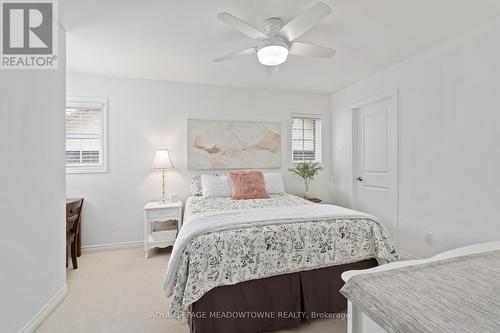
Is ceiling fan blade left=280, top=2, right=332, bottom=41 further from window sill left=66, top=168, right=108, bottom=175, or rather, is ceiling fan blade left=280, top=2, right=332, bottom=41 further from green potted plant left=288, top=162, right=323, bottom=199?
window sill left=66, top=168, right=108, bottom=175

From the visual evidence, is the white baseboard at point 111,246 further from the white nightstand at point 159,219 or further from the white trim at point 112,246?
the white nightstand at point 159,219

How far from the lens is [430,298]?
56cm

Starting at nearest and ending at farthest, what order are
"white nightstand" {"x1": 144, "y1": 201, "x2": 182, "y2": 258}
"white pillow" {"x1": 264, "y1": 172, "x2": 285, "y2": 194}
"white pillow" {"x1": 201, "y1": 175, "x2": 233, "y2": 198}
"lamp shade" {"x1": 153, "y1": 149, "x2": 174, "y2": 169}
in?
"white nightstand" {"x1": 144, "y1": 201, "x2": 182, "y2": 258} < "white pillow" {"x1": 201, "y1": 175, "x2": 233, "y2": 198} < "lamp shade" {"x1": 153, "y1": 149, "x2": 174, "y2": 169} < "white pillow" {"x1": 264, "y1": 172, "x2": 285, "y2": 194}

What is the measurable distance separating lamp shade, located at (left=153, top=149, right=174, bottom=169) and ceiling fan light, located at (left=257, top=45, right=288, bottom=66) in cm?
198

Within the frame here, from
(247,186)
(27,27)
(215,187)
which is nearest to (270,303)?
(247,186)

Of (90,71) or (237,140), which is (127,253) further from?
(90,71)

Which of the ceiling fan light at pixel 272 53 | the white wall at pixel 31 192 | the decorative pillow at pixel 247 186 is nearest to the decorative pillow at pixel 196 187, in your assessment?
the decorative pillow at pixel 247 186

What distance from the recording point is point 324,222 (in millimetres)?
1874

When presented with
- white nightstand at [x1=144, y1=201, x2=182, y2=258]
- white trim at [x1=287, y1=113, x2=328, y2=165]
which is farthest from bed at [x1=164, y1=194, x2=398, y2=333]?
white trim at [x1=287, y1=113, x2=328, y2=165]

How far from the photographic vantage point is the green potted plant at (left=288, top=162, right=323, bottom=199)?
3844 mm

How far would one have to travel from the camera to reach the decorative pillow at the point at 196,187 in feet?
10.8

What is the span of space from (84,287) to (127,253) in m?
0.87

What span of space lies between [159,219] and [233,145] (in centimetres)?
156

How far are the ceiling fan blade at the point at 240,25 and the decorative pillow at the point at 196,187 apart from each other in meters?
2.11
